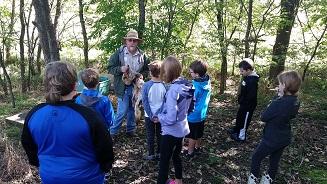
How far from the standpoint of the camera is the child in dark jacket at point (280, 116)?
4004mm

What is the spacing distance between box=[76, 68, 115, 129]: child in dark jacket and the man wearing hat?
144 cm

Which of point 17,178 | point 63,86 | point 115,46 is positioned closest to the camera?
point 63,86

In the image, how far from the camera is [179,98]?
13.0ft

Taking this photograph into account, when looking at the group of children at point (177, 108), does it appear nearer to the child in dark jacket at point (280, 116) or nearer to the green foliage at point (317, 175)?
the child in dark jacket at point (280, 116)

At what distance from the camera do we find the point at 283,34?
30.5 feet

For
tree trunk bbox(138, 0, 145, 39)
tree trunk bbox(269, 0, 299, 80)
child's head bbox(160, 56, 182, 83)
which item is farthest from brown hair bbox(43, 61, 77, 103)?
tree trunk bbox(269, 0, 299, 80)

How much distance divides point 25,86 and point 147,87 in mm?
7668

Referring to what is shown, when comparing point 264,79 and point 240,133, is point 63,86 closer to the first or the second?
point 240,133

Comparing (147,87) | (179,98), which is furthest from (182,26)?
(179,98)

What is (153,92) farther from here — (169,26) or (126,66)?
(169,26)

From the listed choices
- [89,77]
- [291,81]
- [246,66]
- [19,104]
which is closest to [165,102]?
[89,77]

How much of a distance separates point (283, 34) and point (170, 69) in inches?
250

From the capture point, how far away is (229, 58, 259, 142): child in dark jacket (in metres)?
5.46

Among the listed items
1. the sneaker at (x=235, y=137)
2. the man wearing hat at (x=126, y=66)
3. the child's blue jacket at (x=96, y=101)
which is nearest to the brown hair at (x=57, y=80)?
the child's blue jacket at (x=96, y=101)
